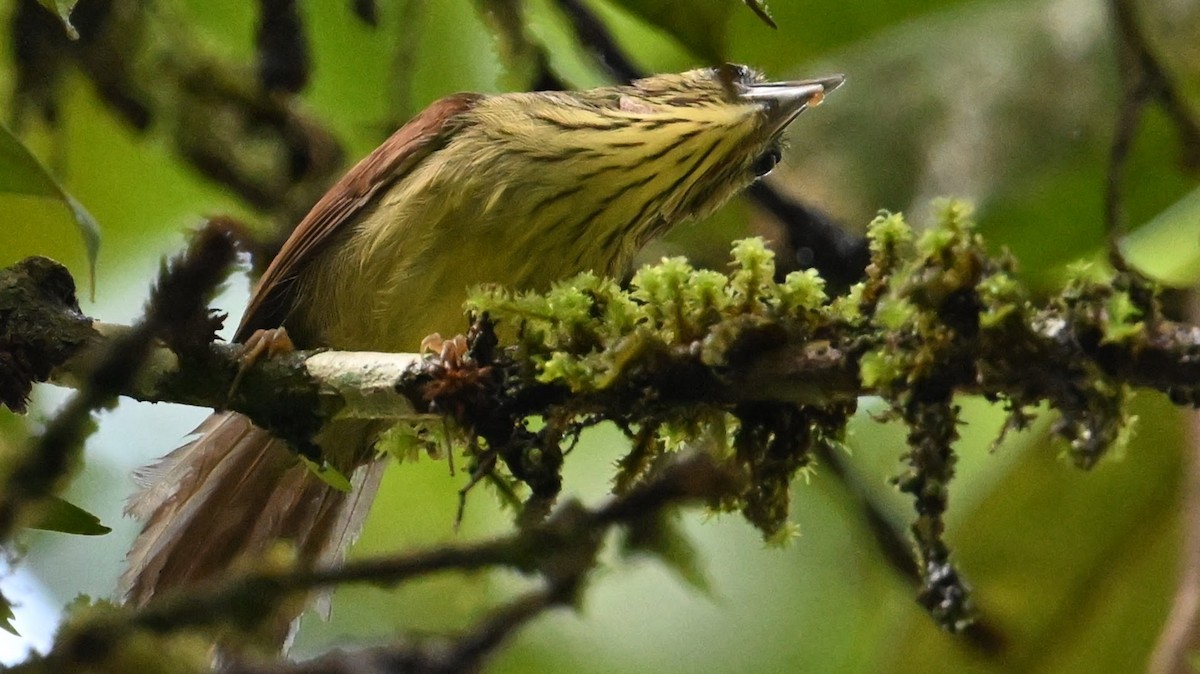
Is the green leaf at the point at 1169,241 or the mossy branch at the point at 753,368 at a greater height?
the mossy branch at the point at 753,368

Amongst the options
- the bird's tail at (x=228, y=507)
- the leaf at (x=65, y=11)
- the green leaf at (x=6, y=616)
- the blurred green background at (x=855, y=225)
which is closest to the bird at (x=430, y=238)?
the bird's tail at (x=228, y=507)

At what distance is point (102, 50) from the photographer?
2816 millimetres

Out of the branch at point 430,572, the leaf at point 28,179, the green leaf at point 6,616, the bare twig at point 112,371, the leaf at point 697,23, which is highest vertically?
the leaf at point 28,179

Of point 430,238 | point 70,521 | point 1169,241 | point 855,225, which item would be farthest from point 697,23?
point 1169,241

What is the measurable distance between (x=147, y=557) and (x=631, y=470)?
0.93m

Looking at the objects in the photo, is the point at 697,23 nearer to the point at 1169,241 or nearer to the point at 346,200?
the point at 346,200

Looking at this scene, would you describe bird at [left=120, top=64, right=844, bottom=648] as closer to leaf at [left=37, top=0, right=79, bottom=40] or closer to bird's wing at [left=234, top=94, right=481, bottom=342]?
bird's wing at [left=234, top=94, right=481, bottom=342]

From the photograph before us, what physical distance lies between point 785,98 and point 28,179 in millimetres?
1318

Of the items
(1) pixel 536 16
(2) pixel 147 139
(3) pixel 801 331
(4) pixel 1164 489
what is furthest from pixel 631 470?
(2) pixel 147 139

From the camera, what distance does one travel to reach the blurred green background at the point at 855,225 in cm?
263

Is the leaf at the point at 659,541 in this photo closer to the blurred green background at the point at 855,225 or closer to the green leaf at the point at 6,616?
the green leaf at the point at 6,616

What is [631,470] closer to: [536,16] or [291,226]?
[291,226]

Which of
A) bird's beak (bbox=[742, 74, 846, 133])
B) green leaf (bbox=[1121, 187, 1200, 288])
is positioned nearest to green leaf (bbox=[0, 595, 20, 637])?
bird's beak (bbox=[742, 74, 846, 133])

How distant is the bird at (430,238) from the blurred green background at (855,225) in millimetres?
152
